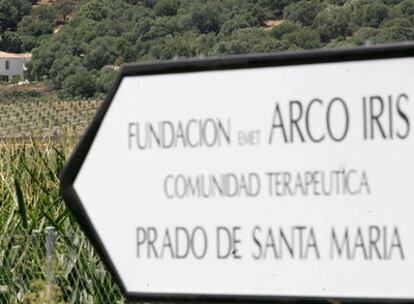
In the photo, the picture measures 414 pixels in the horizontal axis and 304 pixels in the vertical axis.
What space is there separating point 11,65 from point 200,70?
453 feet

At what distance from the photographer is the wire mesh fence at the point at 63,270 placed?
6523 millimetres

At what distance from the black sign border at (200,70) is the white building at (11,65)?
136 meters

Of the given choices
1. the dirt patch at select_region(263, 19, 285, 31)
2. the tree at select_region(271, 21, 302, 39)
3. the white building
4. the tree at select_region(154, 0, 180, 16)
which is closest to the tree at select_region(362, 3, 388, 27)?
the tree at select_region(271, 21, 302, 39)

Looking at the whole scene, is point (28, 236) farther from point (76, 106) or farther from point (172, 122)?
point (76, 106)

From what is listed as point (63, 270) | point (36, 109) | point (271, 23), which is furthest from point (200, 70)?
point (271, 23)

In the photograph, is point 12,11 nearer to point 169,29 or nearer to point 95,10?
point 95,10

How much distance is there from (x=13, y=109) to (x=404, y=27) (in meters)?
31.2

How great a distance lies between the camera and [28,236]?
6.53m

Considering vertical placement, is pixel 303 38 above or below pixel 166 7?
above

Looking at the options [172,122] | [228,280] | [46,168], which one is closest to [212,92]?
[172,122]

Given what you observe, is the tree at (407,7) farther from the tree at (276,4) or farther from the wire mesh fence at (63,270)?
the wire mesh fence at (63,270)

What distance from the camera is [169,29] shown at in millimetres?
125250

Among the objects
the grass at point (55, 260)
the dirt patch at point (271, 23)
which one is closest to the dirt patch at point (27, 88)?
the dirt patch at point (271, 23)

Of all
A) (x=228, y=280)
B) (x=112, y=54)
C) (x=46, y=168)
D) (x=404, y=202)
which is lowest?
(x=112, y=54)
